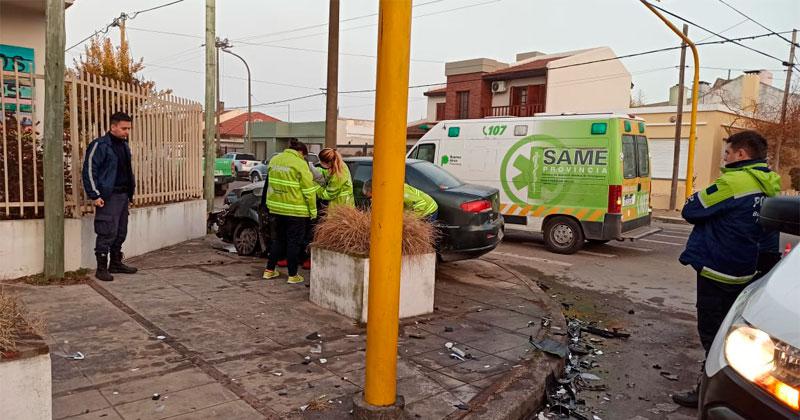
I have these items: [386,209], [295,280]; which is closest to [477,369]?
[386,209]

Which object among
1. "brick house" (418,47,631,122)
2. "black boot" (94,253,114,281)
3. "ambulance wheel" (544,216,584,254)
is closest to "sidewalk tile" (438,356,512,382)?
"black boot" (94,253,114,281)

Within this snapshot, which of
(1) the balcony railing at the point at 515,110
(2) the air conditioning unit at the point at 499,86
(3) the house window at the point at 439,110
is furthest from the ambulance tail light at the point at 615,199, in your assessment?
(3) the house window at the point at 439,110

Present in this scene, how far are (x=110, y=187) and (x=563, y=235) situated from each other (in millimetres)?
7607

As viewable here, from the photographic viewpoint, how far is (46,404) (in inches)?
109

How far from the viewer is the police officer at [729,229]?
12.9 feet

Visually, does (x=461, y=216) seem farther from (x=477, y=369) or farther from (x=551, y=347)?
(x=477, y=369)

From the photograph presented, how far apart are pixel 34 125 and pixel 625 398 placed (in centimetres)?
674

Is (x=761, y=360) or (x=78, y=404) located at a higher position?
(x=761, y=360)

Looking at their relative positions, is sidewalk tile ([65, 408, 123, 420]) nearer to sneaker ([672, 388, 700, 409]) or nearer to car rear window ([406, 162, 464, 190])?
sneaker ([672, 388, 700, 409])

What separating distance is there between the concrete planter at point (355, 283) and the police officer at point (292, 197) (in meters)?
0.74

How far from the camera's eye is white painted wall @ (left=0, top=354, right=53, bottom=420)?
262 centimetres

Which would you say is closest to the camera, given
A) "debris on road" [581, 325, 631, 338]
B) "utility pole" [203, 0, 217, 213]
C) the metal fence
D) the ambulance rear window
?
"debris on road" [581, 325, 631, 338]

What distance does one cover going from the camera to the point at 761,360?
2074 millimetres

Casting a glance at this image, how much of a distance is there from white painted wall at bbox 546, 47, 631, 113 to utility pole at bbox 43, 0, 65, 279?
27.9 metres
